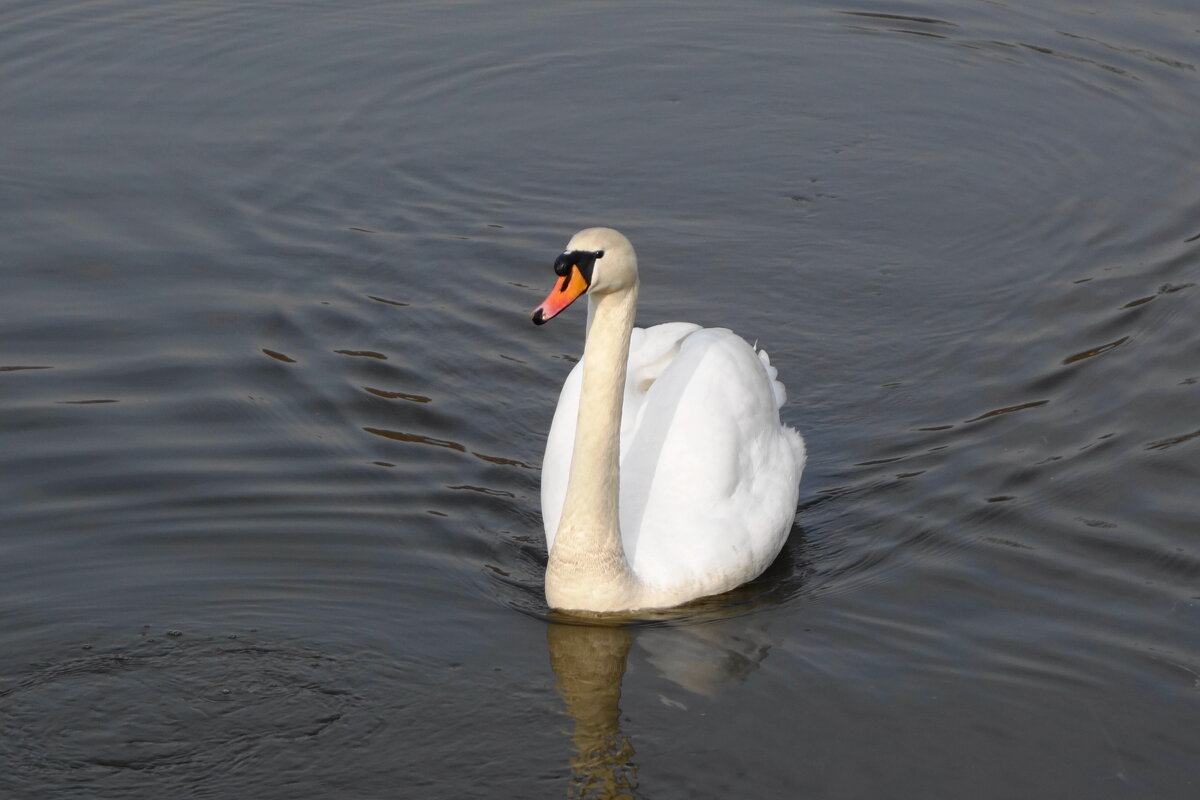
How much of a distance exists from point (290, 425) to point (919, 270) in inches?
192

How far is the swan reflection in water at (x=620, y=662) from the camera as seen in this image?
276 inches

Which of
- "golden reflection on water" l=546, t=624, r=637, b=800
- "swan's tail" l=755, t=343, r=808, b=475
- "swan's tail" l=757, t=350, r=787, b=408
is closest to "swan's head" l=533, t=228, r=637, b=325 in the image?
"golden reflection on water" l=546, t=624, r=637, b=800

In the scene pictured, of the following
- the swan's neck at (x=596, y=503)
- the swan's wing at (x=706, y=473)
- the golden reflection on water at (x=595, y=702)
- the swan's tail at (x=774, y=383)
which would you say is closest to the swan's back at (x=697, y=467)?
the swan's wing at (x=706, y=473)

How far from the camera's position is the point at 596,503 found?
26.0 ft

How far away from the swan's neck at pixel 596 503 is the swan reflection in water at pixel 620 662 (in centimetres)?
15

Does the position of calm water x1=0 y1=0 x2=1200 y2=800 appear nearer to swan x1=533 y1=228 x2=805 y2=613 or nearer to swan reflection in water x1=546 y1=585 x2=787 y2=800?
swan reflection in water x1=546 y1=585 x2=787 y2=800

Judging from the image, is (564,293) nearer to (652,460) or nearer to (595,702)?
(652,460)

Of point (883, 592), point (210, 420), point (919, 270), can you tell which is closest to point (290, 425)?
point (210, 420)

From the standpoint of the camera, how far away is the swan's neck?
7812 mm

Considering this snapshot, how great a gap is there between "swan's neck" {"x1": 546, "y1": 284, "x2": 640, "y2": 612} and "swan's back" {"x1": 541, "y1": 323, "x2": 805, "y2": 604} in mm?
222

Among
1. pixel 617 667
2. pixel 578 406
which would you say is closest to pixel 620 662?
pixel 617 667

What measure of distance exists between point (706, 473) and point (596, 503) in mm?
749

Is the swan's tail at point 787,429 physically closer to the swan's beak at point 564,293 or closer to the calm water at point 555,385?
the calm water at point 555,385

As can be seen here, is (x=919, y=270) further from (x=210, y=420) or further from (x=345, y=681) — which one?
(x=345, y=681)
